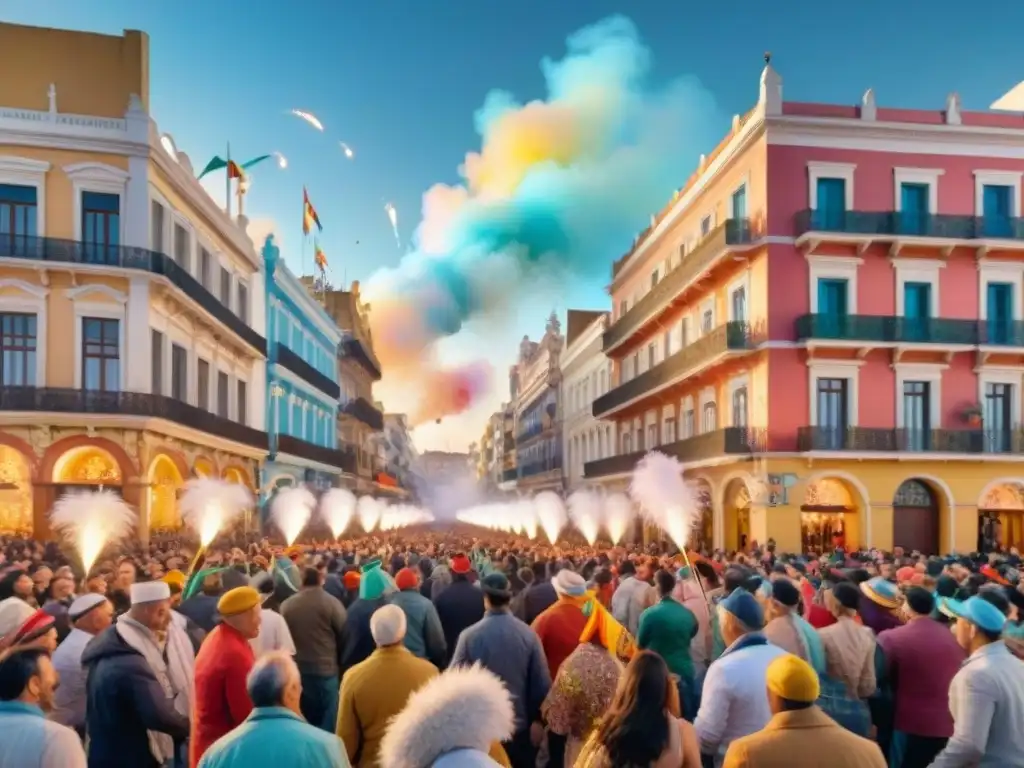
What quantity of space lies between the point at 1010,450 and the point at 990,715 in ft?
81.6

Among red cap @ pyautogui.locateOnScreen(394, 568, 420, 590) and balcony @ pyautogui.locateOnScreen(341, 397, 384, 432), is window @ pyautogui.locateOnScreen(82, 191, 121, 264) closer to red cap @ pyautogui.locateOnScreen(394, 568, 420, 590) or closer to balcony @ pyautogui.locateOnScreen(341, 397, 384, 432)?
red cap @ pyautogui.locateOnScreen(394, 568, 420, 590)

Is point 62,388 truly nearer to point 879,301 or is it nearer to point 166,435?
point 166,435

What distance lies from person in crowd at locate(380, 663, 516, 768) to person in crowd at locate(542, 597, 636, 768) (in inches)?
71.8

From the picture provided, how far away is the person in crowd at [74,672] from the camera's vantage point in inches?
242

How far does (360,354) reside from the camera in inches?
2328

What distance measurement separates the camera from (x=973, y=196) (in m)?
27.0

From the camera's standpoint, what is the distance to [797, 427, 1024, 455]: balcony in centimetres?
2566

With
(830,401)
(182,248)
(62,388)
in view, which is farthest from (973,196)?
(62,388)

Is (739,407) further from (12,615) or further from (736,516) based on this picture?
(12,615)

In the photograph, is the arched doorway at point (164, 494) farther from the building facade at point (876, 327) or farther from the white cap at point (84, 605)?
the white cap at point (84, 605)

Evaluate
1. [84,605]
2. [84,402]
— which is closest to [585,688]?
[84,605]

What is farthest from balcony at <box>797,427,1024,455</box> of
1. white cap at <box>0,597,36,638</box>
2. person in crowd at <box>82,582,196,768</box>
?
person in crowd at <box>82,582,196,768</box>

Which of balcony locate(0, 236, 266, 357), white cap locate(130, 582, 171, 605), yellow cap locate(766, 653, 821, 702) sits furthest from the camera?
balcony locate(0, 236, 266, 357)

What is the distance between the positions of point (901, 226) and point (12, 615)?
25.6 metres
